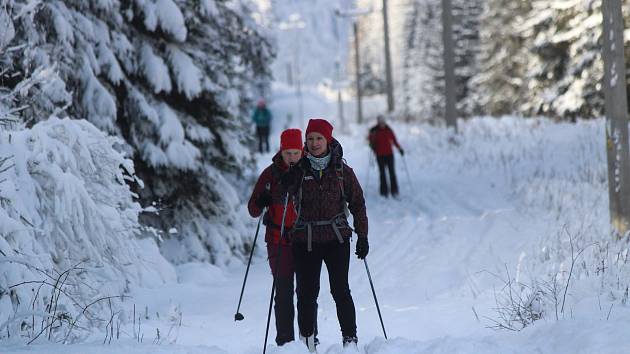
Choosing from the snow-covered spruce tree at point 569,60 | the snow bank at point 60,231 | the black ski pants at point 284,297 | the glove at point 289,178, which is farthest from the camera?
the snow-covered spruce tree at point 569,60

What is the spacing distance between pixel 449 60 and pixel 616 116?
14.5 metres

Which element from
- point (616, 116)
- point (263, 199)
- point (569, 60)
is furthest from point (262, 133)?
point (263, 199)

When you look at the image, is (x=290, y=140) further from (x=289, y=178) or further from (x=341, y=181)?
(x=341, y=181)

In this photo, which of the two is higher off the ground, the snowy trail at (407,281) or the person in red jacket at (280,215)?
the person in red jacket at (280,215)

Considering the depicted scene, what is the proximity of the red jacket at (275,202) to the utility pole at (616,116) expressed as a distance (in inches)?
202

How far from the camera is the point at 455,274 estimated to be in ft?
32.3

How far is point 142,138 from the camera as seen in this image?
10.2m

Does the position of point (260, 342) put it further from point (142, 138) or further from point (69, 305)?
point (142, 138)

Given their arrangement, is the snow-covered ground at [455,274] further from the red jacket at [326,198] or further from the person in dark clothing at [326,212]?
the red jacket at [326,198]

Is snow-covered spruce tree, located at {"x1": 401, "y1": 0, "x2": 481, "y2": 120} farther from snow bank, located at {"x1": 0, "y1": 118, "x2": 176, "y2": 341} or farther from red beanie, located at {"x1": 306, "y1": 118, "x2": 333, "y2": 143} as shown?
red beanie, located at {"x1": 306, "y1": 118, "x2": 333, "y2": 143}

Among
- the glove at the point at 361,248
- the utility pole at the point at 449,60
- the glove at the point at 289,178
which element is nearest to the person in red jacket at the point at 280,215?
the glove at the point at 289,178

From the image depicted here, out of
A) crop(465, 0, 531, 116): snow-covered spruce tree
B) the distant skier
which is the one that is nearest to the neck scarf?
the distant skier

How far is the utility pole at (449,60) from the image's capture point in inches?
880

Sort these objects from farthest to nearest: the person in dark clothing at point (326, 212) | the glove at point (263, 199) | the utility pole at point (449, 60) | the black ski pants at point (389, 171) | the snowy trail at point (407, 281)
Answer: the utility pole at point (449, 60) → the black ski pants at point (389, 171) → the snowy trail at point (407, 281) → the glove at point (263, 199) → the person in dark clothing at point (326, 212)
